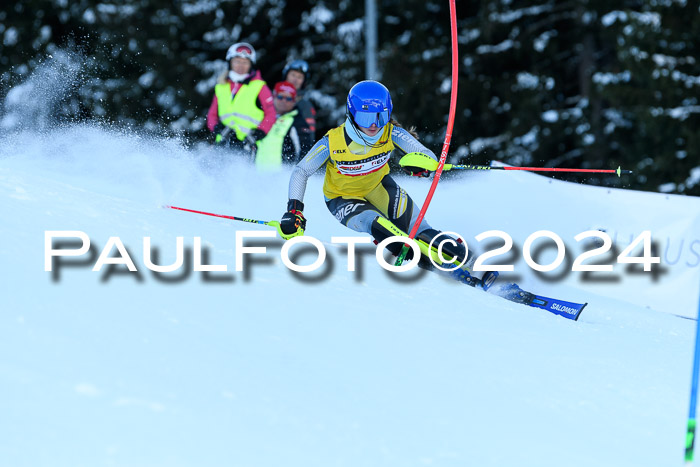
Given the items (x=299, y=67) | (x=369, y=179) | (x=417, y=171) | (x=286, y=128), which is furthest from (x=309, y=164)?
(x=299, y=67)

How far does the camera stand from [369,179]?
221 inches

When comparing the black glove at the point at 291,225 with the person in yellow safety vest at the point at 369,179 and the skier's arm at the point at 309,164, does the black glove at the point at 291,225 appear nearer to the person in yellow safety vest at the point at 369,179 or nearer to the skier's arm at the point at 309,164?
the person in yellow safety vest at the point at 369,179

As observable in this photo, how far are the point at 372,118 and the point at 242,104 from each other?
10.6 feet

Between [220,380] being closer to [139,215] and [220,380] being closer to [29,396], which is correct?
[29,396]

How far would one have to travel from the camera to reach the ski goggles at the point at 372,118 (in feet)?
16.8

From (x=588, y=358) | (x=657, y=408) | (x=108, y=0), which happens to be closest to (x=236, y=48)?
(x=588, y=358)

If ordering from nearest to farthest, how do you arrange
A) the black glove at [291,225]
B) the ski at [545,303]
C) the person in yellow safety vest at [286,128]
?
the ski at [545,303], the black glove at [291,225], the person in yellow safety vest at [286,128]

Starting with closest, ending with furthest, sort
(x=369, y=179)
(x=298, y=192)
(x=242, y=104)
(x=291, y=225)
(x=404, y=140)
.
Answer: (x=291, y=225)
(x=298, y=192)
(x=404, y=140)
(x=369, y=179)
(x=242, y=104)

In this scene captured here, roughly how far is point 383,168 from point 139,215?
148 cm

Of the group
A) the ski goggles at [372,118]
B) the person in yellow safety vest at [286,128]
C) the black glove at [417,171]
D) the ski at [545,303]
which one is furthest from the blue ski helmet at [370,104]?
the person in yellow safety vest at [286,128]

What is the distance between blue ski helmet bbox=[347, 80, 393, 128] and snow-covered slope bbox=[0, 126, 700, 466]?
822 mm

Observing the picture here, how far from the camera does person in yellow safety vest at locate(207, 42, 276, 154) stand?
8.05 m

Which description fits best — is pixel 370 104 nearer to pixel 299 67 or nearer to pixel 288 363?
pixel 288 363

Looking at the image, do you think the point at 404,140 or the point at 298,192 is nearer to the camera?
the point at 298,192
